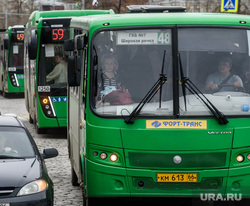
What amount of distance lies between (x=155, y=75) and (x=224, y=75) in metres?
0.79

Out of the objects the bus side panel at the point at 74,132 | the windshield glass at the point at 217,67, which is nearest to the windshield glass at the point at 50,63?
the bus side panel at the point at 74,132

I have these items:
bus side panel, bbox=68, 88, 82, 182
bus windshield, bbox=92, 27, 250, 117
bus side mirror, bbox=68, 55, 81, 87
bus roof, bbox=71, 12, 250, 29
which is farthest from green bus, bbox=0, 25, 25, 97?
bus windshield, bbox=92, 27, 250, 117

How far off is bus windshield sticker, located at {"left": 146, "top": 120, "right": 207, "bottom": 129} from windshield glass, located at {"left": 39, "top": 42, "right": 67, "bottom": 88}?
1064cm

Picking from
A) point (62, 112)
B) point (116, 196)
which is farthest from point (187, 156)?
point (62, 112)

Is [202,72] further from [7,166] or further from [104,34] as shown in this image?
[7,166]

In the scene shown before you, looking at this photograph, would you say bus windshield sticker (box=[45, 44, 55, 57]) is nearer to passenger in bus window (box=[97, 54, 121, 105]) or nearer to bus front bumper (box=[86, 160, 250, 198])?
passenger in bus window (box=[97, 54, 121, 105])

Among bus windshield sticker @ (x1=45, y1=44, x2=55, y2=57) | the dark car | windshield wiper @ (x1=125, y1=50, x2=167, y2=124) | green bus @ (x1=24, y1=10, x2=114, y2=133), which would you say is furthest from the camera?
bus windshield sticker @ (x1=45, y1=44, x2=55, y2=57)

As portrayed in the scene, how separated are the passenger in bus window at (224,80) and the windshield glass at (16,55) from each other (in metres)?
27.7

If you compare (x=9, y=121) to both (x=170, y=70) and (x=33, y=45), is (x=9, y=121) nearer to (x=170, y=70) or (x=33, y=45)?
(x=170, y=70)

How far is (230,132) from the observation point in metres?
8.55

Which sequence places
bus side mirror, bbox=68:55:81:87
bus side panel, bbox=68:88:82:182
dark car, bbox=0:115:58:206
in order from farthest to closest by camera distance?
bus side panel, bbox=68:88:82:182 < bus side mirror, bbox=68:55:81:87 < dark car, bbox=0:115:58:206

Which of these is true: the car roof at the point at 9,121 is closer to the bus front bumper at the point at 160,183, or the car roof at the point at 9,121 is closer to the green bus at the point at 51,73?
the bus front bumper at the point at 160,183

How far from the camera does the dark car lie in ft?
26.7

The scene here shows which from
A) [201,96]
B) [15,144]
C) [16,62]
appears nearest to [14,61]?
[16,62]
